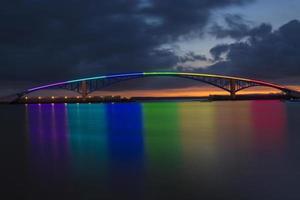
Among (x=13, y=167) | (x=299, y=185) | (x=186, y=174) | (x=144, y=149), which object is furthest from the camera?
(x=144, y=149)

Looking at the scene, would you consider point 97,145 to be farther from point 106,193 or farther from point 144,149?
point 106,193

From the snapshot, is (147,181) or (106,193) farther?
(147,181)

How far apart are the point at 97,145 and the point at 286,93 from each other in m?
144

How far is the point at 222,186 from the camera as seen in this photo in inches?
501

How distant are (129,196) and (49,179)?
10.7ft

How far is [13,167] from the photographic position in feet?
54.6

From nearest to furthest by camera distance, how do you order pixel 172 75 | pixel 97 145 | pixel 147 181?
pixel 147 181 → pixel 97 145 → pixel 172 75

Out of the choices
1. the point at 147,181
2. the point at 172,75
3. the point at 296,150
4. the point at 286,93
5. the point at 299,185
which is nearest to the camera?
the point at 299,185

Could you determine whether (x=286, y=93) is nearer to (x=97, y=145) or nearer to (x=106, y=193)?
(x=97, y=145)

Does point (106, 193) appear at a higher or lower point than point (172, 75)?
lower

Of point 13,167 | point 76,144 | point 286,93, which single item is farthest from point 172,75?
point 13,167

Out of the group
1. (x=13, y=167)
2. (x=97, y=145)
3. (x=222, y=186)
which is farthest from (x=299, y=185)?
(x=97, y=145)

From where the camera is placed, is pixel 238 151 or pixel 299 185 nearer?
pixel 299 185

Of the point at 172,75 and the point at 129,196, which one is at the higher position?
the point at 172,75
